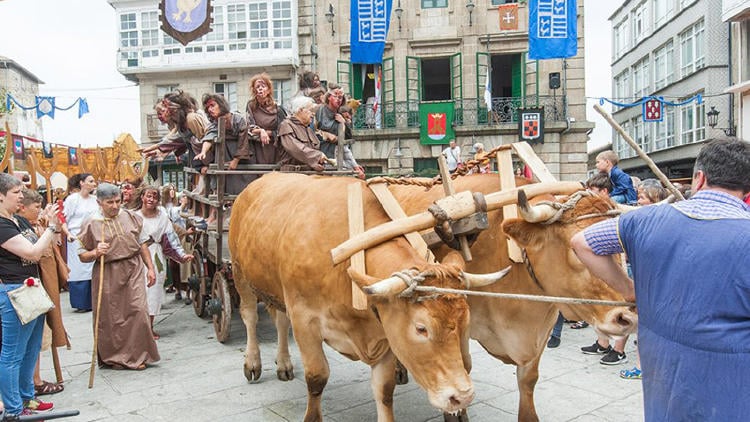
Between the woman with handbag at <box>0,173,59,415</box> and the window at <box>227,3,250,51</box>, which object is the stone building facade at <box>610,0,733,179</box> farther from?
the woman with handbag at <box>0,173,59,415</box>

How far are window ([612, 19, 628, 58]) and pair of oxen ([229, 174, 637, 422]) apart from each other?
3485cm

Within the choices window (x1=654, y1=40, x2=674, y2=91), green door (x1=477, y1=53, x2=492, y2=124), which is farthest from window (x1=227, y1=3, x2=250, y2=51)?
window (x1=654, y1=40, x2=674, y2=91)

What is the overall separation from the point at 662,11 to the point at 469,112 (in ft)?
49.7

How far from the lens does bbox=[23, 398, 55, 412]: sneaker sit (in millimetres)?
4426

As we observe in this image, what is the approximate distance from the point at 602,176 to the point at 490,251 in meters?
2.84

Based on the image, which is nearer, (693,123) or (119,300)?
(119,300)

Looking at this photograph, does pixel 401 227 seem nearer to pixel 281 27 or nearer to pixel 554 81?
pixel 554 81

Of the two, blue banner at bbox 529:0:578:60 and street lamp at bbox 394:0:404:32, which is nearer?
blue banner at bbox 529:0:578:60

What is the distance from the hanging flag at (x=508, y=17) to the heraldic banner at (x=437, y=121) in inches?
136

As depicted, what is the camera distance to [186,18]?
10.4 meters

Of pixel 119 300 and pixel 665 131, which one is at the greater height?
pixel 665 131

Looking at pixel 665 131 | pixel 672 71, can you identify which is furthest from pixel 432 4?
pixel 665 131

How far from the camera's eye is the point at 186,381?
5.19 metres

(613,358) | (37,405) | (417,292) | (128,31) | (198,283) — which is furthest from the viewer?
(128,31)
